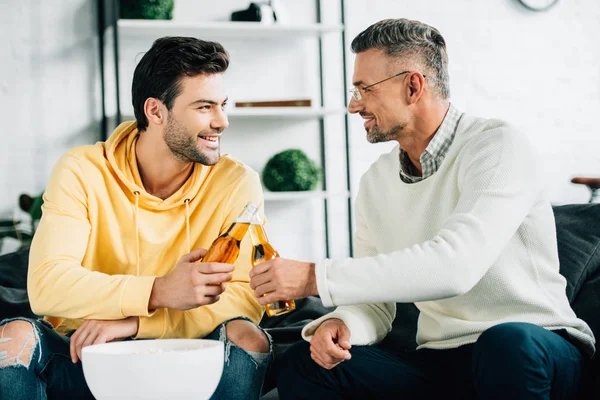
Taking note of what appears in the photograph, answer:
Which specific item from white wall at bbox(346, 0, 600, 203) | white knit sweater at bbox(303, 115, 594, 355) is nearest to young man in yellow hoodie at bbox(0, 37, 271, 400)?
white knit sweater at bbox(303, 115, 594, 355)

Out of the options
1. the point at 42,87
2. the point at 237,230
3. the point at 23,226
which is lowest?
the point at 23,226

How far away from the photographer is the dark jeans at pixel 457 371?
4.54ft

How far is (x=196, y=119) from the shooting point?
195 cm

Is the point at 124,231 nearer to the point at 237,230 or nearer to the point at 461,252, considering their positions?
the point at 237,230

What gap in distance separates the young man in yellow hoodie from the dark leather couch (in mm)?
226

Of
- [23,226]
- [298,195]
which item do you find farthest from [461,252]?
[23,226]

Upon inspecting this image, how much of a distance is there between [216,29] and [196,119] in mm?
1918

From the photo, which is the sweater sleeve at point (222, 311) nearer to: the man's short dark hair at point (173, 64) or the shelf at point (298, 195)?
the man's short dark hair at point (173, 64)

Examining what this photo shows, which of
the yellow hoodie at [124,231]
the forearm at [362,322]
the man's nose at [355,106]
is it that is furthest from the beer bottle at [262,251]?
the man's nose at [355,106]

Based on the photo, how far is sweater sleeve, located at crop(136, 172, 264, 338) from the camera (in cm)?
171

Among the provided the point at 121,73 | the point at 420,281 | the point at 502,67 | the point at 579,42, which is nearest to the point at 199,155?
the point at 420,281

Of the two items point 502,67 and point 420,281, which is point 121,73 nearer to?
point 502,67

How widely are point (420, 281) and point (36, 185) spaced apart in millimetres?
2856

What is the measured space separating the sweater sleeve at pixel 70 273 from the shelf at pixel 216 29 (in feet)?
6.25
